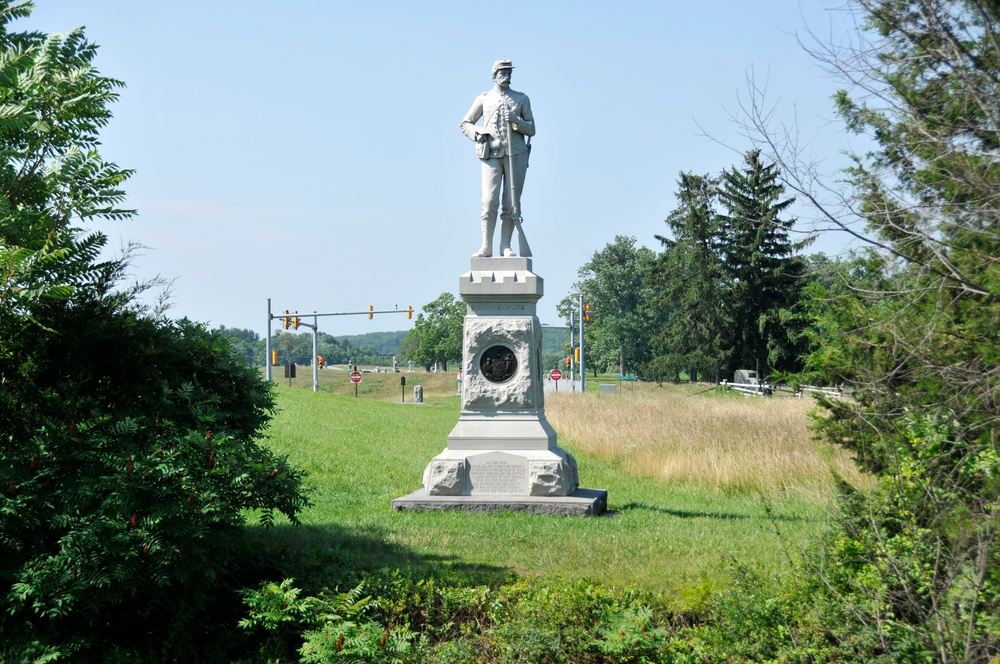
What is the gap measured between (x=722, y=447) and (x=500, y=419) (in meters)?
5.14

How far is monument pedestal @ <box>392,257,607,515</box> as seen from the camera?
11.4 meters

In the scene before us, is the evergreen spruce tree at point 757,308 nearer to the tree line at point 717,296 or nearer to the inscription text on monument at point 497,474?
the tree line at point 717,296

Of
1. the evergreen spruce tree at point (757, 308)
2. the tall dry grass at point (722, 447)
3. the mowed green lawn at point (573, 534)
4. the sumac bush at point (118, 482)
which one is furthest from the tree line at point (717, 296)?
the sumac bush at point (118, 482)

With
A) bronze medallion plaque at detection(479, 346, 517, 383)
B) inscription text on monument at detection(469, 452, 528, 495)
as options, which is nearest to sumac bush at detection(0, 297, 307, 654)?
inscription text on monument at detection(469, 452, 528, 495)

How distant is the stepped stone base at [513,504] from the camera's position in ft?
36.1

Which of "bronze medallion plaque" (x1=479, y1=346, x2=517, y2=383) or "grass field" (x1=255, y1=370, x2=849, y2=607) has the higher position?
"bronze medallion plaque" (x1=479, y1=346, x2=517, y2=383)

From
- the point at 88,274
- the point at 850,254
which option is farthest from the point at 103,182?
the point at 850,254

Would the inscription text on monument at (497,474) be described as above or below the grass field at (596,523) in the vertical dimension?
above

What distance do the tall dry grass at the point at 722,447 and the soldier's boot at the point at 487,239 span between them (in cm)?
425

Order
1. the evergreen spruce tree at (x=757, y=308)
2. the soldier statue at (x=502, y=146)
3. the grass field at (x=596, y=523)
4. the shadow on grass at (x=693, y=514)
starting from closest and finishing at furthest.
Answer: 1. the grass field at (x=596, y=523)
2. the shadow on grass at (x=693, y=514)
3. the soldier statue at (x=502, y=146)
4. the evergreen spruce tree at (x=757, y=308)

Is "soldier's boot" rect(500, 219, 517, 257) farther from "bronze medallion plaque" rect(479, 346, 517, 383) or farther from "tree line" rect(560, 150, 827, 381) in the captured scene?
"tree line" rect(560, 150, 827, 381)

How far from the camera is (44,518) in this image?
6.52 metres

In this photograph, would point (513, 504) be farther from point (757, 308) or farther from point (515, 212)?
point (757, 308)

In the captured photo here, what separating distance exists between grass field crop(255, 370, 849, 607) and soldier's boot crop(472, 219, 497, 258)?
3.18 metres
